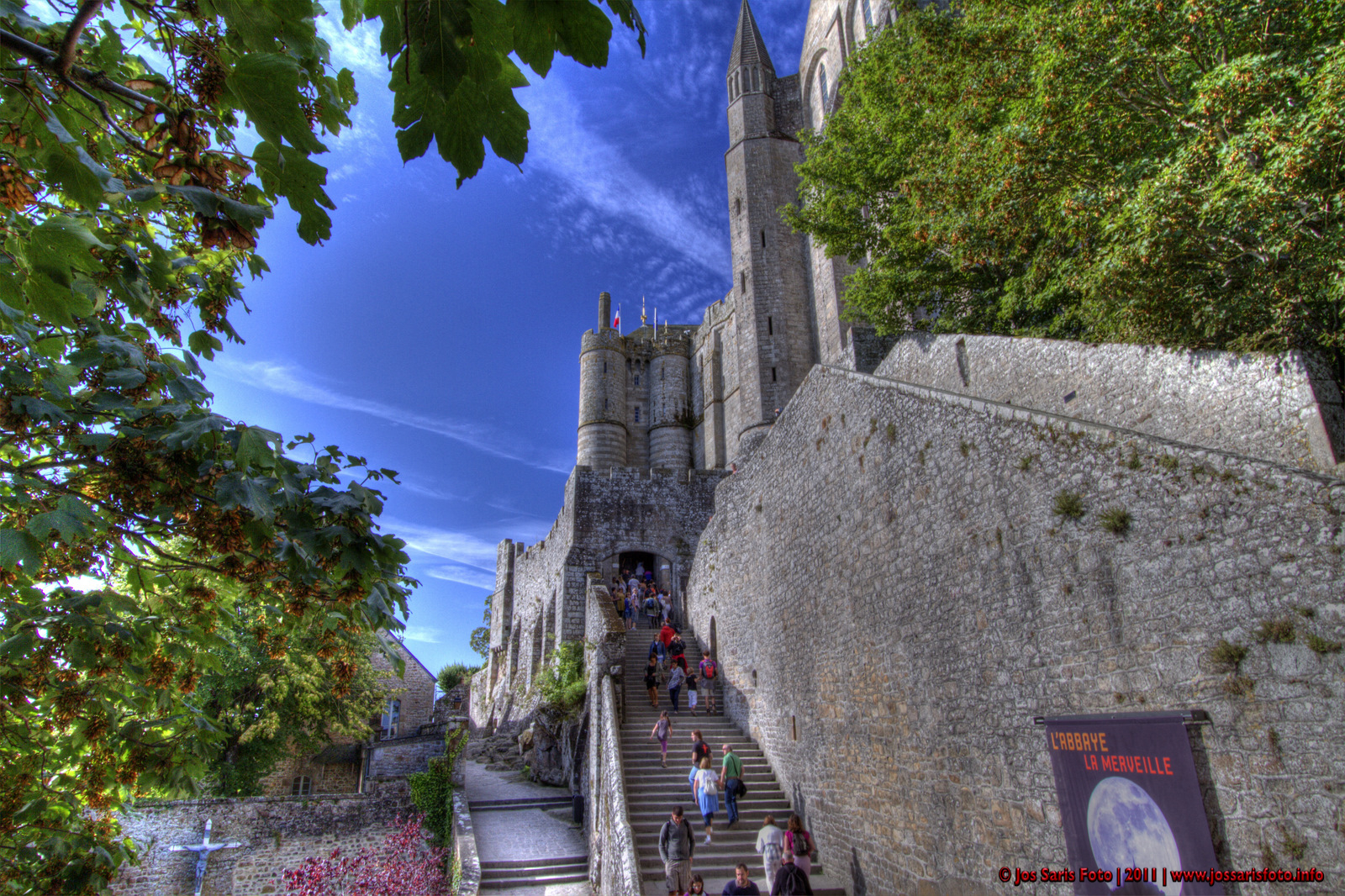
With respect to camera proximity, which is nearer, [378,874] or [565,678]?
[378,874]

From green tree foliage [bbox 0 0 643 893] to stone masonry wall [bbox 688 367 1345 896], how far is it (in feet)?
16.3

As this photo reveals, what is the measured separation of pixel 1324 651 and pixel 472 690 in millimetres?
33412

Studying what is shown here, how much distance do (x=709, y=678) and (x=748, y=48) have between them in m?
26.8

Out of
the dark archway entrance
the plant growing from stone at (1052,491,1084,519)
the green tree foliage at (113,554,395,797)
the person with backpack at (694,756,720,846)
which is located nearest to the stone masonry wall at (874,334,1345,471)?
the plant growing from stone at (1052,491,1084,519)

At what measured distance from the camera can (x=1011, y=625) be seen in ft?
21.0

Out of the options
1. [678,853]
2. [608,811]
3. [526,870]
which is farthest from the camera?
[526,870]

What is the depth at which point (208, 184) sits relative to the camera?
2.29m

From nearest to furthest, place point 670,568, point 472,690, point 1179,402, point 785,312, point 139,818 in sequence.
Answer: point 1179,402 → point 139,818 → point 670,568 → point 785,312 → point 472,690

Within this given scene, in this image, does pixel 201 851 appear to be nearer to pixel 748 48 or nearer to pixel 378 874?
pixel 378 874

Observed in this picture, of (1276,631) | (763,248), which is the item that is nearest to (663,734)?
(1276,631)

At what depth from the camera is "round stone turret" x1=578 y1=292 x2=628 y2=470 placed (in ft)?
116

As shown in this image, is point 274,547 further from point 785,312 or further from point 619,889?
point 785,312

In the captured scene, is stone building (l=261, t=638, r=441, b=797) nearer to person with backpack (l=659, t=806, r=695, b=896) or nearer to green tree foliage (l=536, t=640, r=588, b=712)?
green tree foliage (l=536, t=640, r=588, b=712)

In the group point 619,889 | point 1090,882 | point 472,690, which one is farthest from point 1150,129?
point 472,690
